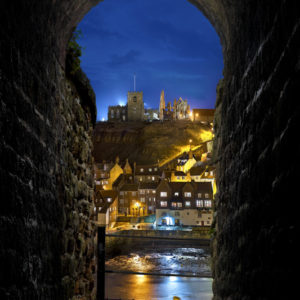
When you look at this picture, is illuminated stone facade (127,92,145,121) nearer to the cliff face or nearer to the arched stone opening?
the cliff face

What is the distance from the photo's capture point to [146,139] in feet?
352

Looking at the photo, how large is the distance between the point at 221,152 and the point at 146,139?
336 feet

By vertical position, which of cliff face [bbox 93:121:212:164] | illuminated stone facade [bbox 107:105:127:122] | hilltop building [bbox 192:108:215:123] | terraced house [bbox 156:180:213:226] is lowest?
terraced house [bbox 156:180:213:226]

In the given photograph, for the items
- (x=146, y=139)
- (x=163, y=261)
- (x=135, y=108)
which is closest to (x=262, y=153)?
(x=163, y=261)

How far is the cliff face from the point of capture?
99875 millimetres

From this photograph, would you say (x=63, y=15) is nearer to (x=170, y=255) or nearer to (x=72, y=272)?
(x=72, y=272)

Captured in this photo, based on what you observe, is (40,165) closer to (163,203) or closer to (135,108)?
(163,203)

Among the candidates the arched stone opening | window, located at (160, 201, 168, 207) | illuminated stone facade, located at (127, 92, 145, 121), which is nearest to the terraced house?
window, located at (160, 201, 168, 207)

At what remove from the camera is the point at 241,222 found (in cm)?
332

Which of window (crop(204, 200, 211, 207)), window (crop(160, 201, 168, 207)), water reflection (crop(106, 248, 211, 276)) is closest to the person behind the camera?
water reflection (crop(106, 248, 211, 276))

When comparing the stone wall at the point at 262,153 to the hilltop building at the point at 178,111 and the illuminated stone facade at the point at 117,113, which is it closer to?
the hilltop building at the point at 178,111

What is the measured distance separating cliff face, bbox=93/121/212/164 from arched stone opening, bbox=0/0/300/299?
89.6m

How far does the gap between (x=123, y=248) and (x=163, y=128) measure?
68393 millimetres

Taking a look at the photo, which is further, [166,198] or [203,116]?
[203,116]
